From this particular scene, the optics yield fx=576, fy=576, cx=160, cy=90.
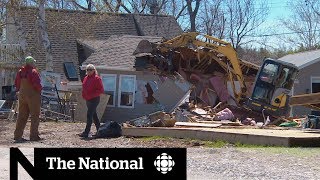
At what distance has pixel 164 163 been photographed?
3074mm

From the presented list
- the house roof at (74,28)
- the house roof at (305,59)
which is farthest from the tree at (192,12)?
the house roof at (305,59)

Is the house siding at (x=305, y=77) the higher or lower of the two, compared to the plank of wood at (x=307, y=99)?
higher

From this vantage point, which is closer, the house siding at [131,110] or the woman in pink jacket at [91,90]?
the woman in pink jacket at [91,90]

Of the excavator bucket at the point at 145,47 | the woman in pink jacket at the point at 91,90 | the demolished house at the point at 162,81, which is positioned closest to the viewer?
the woman in pink jacket at the point at 91,90

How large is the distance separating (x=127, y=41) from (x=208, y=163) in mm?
18909

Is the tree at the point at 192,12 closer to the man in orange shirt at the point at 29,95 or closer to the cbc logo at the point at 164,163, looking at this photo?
the man in orange shirt at the point at 29,95

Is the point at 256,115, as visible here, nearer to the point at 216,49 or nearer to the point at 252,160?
the point at 216,49

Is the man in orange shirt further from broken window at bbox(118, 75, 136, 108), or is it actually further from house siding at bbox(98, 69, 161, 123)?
broken window at bbox(118, 75, 136, 108)

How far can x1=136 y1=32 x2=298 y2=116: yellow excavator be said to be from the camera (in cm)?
2052

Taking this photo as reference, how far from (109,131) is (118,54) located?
40.4ft

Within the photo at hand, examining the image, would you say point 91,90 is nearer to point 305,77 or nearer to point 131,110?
point 131,110

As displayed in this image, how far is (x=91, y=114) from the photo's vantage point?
14398 mm

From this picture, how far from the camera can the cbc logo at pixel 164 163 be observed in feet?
10.0

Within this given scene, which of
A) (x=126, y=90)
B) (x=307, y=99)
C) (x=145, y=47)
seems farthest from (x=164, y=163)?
(x=126, y=90)
